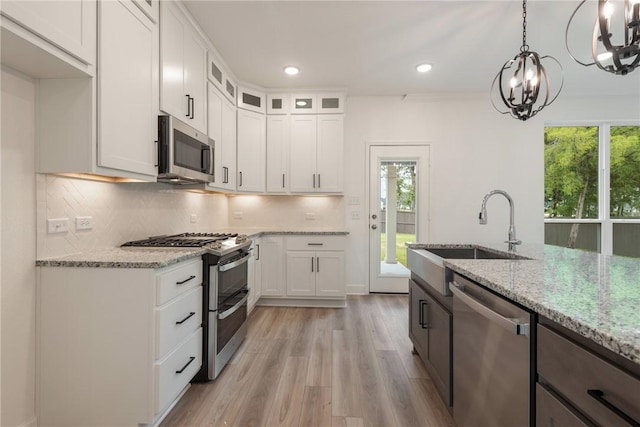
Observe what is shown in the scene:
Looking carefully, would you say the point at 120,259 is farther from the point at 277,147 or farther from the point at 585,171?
the point at 585,171

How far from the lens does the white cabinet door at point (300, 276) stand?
3.60 meters

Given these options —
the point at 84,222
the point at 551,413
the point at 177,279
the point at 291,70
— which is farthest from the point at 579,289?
the point at 291,70

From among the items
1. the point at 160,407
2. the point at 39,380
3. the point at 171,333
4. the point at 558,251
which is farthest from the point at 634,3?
the point at 39,380

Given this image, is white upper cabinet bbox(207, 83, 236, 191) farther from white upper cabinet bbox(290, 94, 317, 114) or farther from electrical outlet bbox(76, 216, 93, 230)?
electrical outlet bbox(76, 216, 93, 230)

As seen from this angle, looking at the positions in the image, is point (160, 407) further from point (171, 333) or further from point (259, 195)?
point (259, 195)

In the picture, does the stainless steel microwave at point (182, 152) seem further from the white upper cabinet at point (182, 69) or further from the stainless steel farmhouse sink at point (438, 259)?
the stainless steel farmhouse sink at point (438, 259)

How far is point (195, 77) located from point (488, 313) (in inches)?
106

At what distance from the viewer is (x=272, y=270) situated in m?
3.60

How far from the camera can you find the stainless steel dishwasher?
0.95 m

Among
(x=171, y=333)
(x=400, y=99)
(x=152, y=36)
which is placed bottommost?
(x=171, y=333)

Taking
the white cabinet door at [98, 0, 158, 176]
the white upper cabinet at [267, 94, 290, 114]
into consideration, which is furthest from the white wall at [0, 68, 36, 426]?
the white upper cabinet at [267, 94, 290, 114]

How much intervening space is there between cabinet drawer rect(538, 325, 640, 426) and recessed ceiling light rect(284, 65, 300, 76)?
324 cm

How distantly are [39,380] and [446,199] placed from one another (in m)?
4.33

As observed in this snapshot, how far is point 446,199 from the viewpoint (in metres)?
4.15
